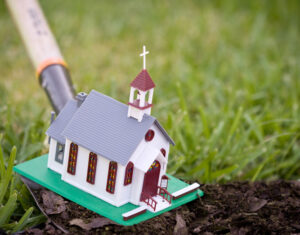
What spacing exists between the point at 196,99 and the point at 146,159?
2582mm

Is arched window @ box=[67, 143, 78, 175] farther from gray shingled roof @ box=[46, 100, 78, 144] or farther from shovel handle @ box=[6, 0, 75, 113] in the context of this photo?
shovel handle @ box=[6, 0, 75, 113]

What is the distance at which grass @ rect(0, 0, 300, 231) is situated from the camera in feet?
13.1

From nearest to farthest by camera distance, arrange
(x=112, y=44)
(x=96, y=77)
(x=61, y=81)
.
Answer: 1. (x=61, y=81)
2. (x=96, y=77)
3. (x=112, y=44)

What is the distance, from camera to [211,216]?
282 cm

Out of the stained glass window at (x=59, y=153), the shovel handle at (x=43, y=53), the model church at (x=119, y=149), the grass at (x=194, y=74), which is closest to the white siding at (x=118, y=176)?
→ the model church at (x=119, y=149)

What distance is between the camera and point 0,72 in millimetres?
5598

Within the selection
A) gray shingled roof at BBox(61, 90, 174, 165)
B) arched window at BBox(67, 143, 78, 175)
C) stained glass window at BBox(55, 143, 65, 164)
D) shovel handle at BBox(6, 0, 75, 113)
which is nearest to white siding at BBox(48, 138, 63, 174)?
stained glass window at BBox(55, 143, 65, 164)

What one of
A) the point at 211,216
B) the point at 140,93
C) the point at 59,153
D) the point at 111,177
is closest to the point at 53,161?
the point at 59,153

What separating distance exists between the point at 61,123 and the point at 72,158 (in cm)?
26

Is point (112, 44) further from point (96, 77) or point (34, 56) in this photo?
point (34, 56)

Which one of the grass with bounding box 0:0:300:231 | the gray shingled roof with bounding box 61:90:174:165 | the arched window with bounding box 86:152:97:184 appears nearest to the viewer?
the gray shingled roof with bounding box 61:90:174:165

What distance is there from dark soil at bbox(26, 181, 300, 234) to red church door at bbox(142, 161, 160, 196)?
0.16 m

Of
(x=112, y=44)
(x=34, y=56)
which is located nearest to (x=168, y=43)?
(x=112, y=44)

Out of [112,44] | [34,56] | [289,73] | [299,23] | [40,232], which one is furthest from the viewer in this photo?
[299,23]
